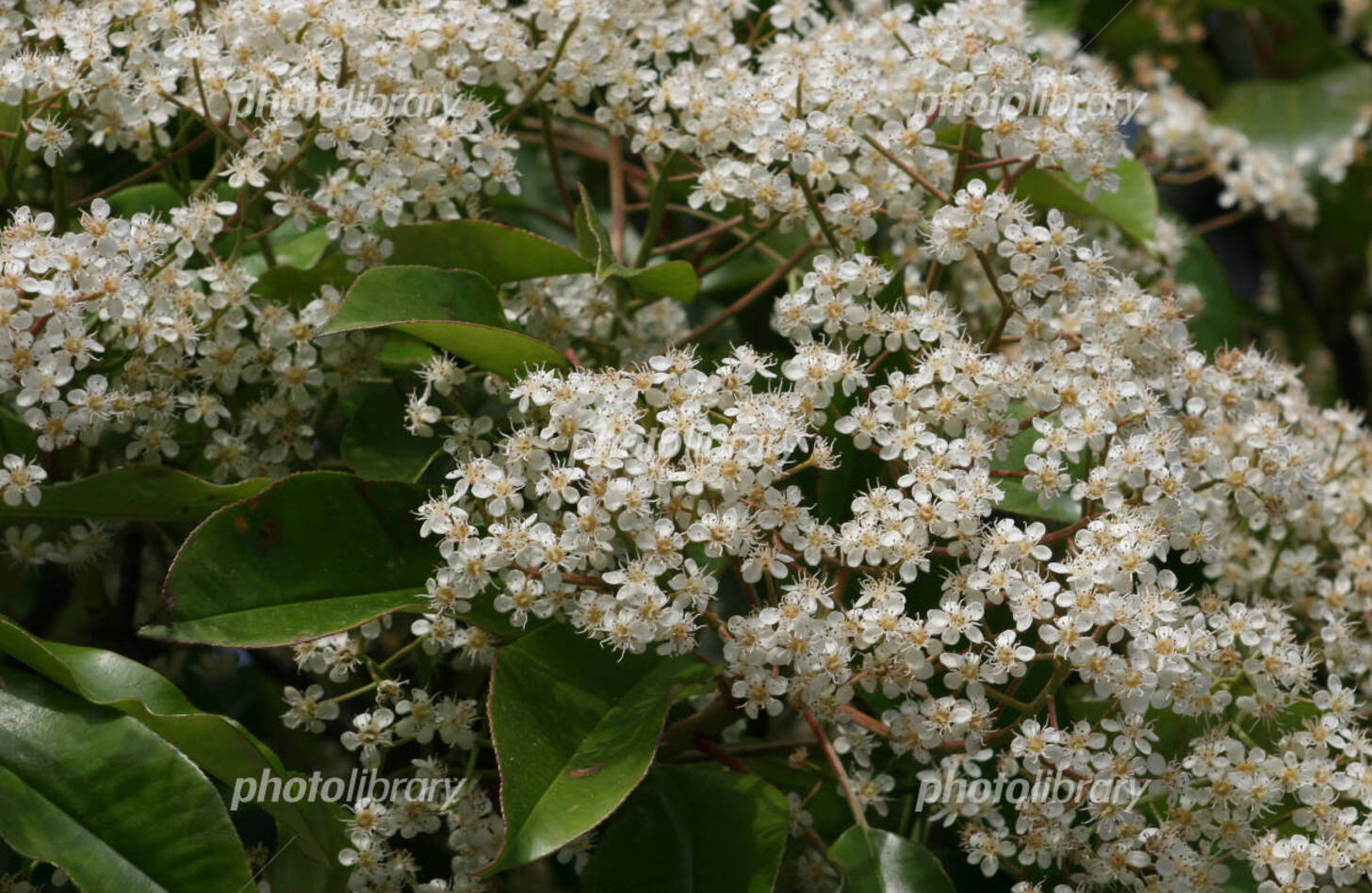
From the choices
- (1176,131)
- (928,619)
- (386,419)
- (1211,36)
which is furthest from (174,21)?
(1211,36)

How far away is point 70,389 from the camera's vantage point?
4.13ft

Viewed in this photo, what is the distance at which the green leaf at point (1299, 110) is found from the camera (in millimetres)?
2553

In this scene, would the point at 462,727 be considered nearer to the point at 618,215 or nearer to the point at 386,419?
the point at 386,419

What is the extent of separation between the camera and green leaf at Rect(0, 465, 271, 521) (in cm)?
126

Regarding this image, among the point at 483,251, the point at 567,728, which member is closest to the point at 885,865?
the point at 567,728

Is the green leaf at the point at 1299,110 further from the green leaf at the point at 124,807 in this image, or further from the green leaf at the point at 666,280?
the green leaf at the point at 124,807

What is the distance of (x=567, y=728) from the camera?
3.92 feet

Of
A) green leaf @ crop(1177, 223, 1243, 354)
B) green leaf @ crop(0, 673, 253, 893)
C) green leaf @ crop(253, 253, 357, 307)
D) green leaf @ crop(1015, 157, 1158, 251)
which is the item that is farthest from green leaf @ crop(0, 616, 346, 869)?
green leaf @ crop(1177, 223, 1243, 354)

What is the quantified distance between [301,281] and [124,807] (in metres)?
0.57

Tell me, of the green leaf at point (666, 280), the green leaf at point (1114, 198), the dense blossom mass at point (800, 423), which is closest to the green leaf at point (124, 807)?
the dense blossom mass at point (800, 423)

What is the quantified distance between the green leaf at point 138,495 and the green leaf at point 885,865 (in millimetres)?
638

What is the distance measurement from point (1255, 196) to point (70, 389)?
1914mm

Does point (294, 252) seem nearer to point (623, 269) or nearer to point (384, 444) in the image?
point (384, 444)

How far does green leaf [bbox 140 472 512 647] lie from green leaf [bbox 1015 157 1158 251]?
871 millimetres
